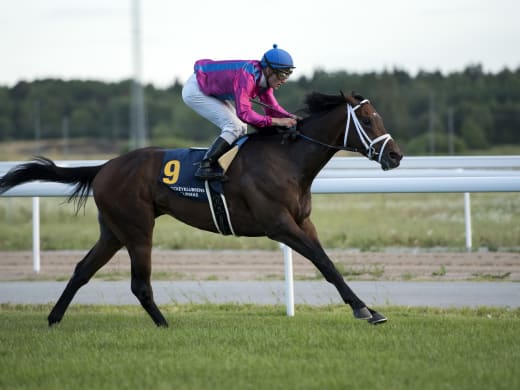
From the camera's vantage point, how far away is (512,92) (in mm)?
25312

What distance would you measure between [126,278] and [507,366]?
541cm

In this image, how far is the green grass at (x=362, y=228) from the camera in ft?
39.2

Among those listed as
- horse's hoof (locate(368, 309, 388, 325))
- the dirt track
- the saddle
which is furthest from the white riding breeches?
the dirt track

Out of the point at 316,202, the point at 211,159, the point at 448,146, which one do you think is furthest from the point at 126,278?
the point at 448,146

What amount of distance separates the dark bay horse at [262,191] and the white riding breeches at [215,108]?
158 millimetres

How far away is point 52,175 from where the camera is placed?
7.59 m

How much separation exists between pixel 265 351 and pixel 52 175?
2.81 meters

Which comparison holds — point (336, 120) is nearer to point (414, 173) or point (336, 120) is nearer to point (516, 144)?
point (414, 173)

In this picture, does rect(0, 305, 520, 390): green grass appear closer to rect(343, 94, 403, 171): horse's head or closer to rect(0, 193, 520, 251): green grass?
rect(343, 94, 403, 171): horse's head

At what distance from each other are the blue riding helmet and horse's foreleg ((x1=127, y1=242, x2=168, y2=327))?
1.74 metres

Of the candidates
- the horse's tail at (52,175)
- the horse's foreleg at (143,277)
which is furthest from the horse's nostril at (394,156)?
the horse's tail at (52,175)

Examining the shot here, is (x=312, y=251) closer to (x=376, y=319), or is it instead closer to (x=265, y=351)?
(x=376, y=319)

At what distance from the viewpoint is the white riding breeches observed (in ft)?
22.9

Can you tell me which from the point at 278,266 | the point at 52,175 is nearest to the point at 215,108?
the point at 52,175
